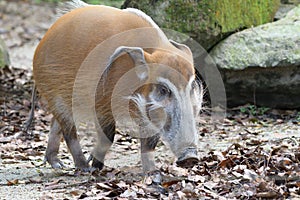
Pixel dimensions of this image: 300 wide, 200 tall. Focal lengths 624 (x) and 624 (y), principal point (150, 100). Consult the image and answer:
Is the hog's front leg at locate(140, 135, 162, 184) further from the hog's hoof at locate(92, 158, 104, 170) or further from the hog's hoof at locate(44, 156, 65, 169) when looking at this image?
the hog's hoof at locate(44, 156, 65, 169)

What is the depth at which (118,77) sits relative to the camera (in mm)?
4738

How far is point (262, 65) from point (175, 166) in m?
3.21

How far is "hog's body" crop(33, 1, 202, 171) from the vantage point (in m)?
4.44

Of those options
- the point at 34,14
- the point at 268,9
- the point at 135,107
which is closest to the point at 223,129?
the point at 268,9

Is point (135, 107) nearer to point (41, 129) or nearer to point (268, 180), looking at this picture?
point (268, 180)

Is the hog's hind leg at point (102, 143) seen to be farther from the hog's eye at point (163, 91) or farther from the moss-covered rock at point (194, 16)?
the moss-covered rock at point (194, 16)

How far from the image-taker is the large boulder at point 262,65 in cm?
771

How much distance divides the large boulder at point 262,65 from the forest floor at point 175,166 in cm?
18

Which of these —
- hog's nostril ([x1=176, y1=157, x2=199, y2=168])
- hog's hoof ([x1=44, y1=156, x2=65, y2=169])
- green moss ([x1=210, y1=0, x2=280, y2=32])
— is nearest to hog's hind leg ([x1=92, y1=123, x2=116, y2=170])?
hog's hoof ([x1=44, y1=156, x2=65, y2=169])

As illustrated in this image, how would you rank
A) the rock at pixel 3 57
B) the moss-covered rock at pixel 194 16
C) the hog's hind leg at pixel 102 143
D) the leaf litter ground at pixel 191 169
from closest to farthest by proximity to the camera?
the leaf litter ground at pixel 191 169, the hog's hind leg at pixel 102 143, the moss-covered rock at pixel 194 16, the rock at pixel 3 57

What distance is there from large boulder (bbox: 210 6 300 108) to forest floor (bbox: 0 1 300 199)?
0.18 meters

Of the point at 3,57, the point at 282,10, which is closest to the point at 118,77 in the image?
the point at 282,10

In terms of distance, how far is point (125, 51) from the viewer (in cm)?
463

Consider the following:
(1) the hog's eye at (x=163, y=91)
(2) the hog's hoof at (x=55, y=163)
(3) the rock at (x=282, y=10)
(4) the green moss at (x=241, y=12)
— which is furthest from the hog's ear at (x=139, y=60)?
(3) the rock at (x=282, y=10)
